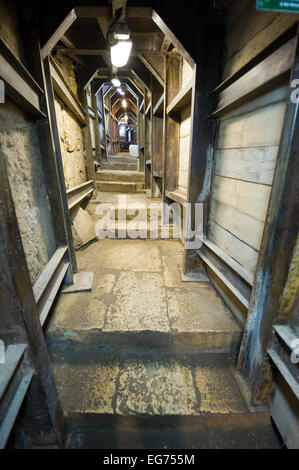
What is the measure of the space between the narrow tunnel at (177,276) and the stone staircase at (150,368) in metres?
0.01

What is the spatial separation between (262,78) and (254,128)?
12.3 inches

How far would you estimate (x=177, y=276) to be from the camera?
2629mm

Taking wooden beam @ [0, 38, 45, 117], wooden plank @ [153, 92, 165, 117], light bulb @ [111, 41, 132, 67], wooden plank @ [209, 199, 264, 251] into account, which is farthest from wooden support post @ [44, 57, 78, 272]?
wooden plank @ [153, 92, 165, 117]

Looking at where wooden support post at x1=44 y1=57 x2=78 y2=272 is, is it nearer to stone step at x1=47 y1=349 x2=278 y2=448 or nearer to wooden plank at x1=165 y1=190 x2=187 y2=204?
stone step at x1=47 y1=349 x2=278 y2=448

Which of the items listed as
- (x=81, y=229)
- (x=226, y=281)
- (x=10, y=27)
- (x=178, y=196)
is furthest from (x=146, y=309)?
(x=10, y=27)

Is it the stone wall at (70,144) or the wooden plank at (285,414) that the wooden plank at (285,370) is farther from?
the stone wall at (70,144)

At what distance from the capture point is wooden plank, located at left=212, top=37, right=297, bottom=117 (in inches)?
42.8

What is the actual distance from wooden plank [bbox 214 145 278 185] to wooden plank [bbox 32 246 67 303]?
77.1 inches

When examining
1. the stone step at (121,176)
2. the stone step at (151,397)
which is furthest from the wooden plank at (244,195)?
the stone step at (121,176)

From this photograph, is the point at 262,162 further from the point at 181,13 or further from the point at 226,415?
the point at 226,415

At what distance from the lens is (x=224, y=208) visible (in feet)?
6.62
